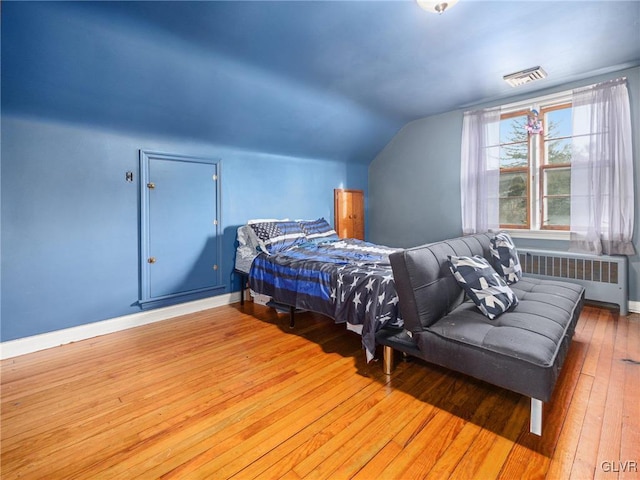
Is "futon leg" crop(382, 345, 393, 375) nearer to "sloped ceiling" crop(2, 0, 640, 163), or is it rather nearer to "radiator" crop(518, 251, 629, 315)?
"sloped ceiling" crop(2, 0, 640, 163)

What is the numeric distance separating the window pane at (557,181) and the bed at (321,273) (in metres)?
2.32

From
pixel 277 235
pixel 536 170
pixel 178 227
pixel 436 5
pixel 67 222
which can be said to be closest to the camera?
pixel 436 5

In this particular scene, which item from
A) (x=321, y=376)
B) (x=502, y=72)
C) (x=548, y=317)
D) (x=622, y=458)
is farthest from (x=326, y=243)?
(x=622, y=458)

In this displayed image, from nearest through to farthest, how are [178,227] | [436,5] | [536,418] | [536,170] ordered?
[536,418] < [436,5] < [178,227] < [536,170]

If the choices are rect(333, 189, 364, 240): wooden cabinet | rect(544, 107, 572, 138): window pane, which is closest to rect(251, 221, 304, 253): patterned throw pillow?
rect(333, 189, 364, 240): wooden cabinet

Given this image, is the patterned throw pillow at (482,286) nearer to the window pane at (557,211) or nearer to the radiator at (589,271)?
the radiator at (589,271)

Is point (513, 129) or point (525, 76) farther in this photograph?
point (513, 129)

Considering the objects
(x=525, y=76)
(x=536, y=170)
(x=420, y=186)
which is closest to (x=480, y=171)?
(x=536, y=170)

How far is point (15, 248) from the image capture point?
2.47m

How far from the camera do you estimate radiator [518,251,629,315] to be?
3.14m

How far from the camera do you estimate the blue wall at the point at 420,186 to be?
14.8 ft

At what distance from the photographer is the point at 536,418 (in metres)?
1.46

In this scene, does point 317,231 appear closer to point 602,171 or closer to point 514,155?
point 514,155

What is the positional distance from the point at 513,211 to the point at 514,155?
2.47 ft
